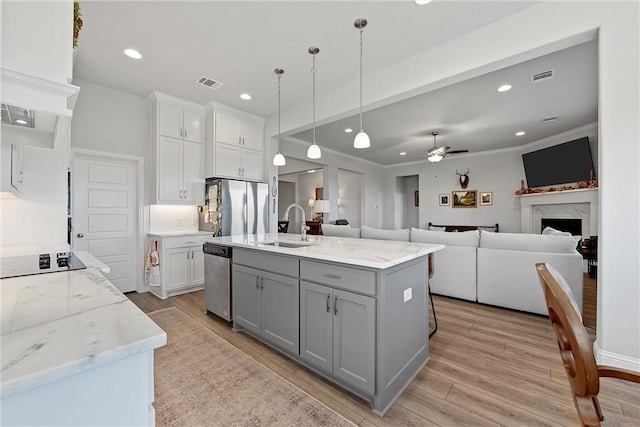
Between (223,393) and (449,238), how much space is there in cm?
322

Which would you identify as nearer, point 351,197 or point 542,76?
point 542,76

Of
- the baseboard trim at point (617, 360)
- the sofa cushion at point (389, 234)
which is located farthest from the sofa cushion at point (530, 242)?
the baseboard trim at point (617, 360)

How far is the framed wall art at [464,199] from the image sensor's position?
7.73 metres

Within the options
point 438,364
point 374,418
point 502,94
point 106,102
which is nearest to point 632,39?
point 502,94

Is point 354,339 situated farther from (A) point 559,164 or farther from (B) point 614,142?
(A) point 559,164

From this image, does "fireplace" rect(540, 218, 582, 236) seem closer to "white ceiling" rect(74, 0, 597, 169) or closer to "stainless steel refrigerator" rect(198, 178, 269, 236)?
"white ceiling" rect(74, 0, 597, 169)

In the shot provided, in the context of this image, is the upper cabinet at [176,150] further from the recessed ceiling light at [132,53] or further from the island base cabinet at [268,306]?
the island base cabinet at [268,306]

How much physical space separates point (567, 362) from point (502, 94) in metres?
4.18

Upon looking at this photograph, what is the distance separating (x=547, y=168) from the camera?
6.04m

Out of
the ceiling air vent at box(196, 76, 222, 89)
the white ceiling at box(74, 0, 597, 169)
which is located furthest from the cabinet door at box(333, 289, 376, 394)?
the ceiling air vent at box(196, 76, 222, 89)

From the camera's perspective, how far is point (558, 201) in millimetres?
5875

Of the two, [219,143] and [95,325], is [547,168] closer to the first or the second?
[219,143]

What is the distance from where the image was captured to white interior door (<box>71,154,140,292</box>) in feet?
12.0

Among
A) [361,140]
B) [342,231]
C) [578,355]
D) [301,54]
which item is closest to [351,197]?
[342,231]
